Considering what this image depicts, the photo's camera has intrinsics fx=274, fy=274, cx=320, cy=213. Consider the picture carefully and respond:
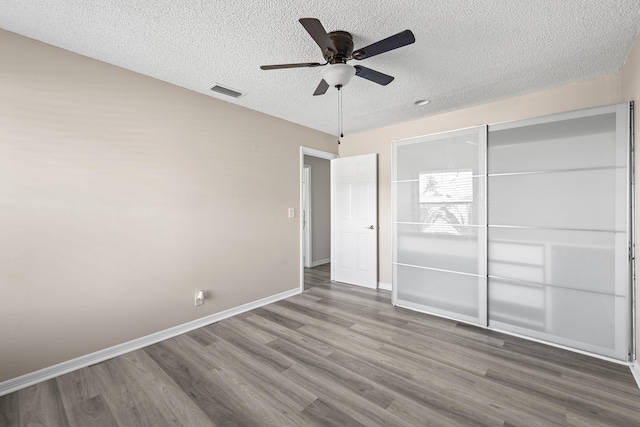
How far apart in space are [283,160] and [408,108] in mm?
1808

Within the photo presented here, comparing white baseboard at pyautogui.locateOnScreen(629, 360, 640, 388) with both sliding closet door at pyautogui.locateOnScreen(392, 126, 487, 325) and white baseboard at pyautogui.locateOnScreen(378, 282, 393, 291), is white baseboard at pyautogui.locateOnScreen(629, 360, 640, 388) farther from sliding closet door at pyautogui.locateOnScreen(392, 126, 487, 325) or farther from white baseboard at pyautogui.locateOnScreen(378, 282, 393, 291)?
white baseboard at pyautogui.locateOnScreen(378, 282, 393, 291)

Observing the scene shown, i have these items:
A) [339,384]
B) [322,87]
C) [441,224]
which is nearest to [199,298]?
[339,384]

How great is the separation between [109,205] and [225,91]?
161 centimetres

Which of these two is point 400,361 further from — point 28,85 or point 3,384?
point 28,85

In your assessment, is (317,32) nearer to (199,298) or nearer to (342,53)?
(342,53)

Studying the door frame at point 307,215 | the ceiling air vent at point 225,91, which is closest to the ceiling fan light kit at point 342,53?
the ceiling air vent at point 225,91

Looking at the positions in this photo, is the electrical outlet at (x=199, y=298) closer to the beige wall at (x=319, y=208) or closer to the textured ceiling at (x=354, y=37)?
A: the textured ceiling at (x=354, y=37)

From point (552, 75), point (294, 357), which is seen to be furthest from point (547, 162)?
point (294, 357)

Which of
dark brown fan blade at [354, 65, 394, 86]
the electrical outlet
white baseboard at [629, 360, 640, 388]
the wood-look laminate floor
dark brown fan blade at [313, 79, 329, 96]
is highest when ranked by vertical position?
dark brown fan blade at [313, 79, 329, 96]

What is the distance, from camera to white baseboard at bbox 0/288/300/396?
6.59ft

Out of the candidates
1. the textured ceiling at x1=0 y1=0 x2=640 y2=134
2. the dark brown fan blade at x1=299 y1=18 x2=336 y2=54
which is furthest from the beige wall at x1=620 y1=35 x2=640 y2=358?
the dark brown fan blade at x1=299 y1=18 x2=336 y2=54

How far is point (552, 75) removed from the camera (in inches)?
103

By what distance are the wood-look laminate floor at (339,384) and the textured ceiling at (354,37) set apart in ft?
8.42

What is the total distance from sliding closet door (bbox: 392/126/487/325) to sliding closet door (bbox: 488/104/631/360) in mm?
138
